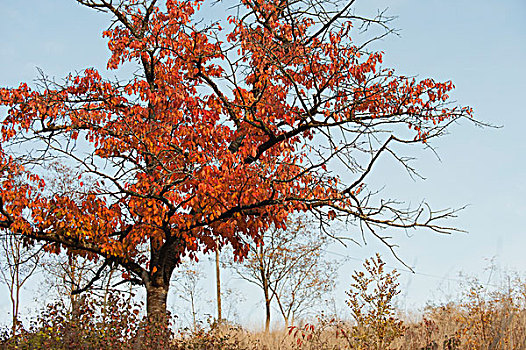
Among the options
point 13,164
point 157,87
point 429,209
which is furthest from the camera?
point 157,87

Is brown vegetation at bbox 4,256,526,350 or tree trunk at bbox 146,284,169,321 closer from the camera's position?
brown vegetation at bbox 4,256,526,350

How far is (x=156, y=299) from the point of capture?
34.7ft

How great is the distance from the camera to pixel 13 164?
10508 millimetres

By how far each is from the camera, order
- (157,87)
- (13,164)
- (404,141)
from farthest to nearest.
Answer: (157,87), (13,164), (404,141)

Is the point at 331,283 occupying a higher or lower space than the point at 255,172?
lower

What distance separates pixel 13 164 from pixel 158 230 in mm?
3513

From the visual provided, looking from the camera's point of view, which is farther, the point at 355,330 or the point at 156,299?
the point at 156,299

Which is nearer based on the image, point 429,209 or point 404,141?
point 429,209

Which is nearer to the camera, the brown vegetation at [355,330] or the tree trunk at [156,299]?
the brown vegetation at [355,330]

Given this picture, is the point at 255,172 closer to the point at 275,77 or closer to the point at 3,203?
the point at 275,77

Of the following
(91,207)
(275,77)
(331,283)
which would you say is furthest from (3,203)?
(331,283)

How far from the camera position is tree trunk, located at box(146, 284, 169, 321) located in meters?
10.5

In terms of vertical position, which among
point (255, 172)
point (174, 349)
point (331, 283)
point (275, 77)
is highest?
point (275, 77)

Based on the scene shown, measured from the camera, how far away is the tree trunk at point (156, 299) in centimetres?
1052
